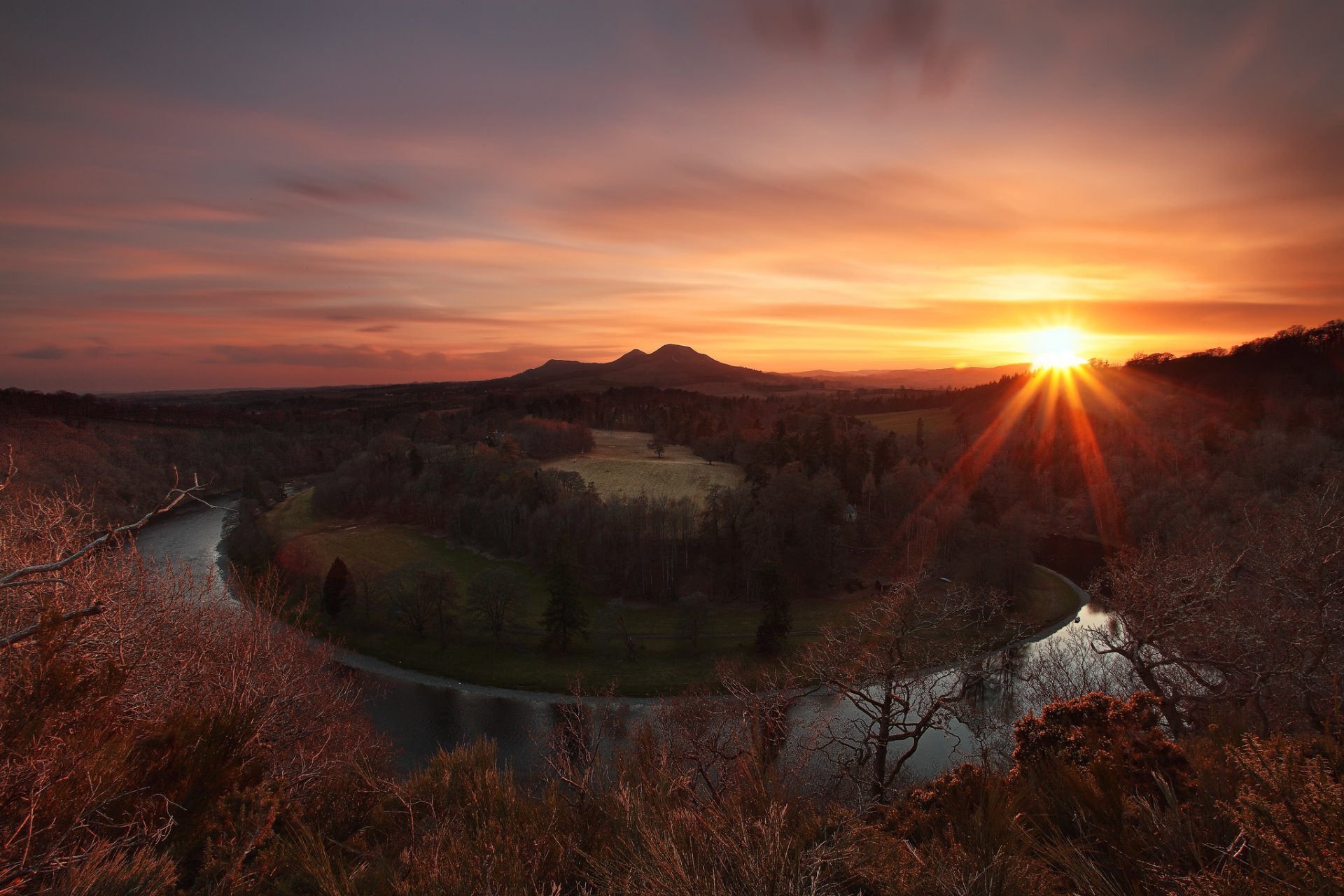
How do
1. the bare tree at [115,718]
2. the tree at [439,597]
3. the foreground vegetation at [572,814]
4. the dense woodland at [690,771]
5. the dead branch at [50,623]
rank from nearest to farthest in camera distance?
the dead branch at [50,623]
the foreground vegetation at [572,814]
the dense woodland at [690,771]
the bare tree at [115,718]
the tree at [439,597]

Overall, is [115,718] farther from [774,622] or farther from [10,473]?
[774,622]

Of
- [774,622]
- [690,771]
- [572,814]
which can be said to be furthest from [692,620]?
[572,814]

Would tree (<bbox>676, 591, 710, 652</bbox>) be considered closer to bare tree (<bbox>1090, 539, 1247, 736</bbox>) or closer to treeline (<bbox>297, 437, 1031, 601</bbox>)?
treeline (<bbox>297, 437, 1031, 601</bbox>)

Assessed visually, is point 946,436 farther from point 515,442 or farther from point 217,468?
point 217,468

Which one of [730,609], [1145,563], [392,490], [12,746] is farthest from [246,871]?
[392,490]

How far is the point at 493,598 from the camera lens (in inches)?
1337

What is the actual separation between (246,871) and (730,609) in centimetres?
3486

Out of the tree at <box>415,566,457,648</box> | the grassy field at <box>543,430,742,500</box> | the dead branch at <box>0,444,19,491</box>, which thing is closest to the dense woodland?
the dead branch at <box>0,444,19,491</box>

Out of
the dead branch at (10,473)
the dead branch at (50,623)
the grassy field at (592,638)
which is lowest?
the grassy field at (592,638)

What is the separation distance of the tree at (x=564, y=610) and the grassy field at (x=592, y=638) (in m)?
0.87

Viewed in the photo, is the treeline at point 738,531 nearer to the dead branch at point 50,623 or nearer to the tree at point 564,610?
the tree at point 564,610

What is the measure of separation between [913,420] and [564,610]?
71577mm

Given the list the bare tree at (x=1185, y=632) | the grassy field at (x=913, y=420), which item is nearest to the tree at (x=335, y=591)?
the bare tree at (x=1185, y=632)

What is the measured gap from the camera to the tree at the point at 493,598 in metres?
33.9
